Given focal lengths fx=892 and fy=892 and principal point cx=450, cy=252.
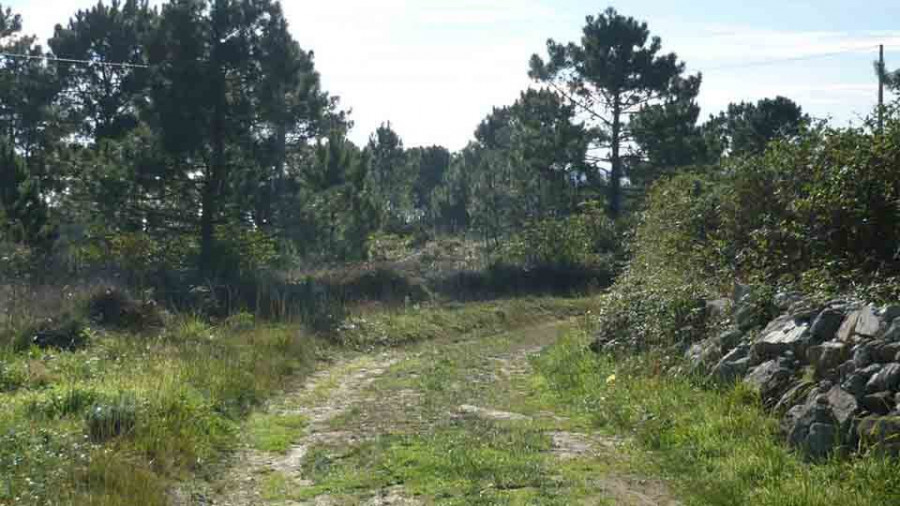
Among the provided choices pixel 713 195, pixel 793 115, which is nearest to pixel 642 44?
pixel 793 115

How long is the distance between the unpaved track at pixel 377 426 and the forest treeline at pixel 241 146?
762 cm

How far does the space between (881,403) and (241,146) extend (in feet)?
74.1

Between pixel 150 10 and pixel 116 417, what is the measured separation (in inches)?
1113

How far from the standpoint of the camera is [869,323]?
26.4 feet

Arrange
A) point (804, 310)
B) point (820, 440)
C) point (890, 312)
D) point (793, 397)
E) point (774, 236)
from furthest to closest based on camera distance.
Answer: point (774, 236) < point (804, 310) < point (793, 397) < point (890, 312) < point (820, 440)

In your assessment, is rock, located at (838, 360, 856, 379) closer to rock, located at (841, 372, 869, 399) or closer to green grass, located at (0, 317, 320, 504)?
rock, located at (841, 372, 869, 399)

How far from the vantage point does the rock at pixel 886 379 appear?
7031 mm

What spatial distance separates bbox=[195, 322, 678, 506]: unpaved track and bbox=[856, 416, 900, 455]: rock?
1.55m

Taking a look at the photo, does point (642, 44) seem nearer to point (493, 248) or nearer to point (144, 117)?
point (493, 248)

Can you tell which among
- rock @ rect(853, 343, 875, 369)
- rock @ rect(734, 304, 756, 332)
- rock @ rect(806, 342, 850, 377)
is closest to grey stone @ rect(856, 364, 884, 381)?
rock @ rect(853, 343, 875, 369)

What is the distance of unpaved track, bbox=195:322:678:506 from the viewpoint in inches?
296

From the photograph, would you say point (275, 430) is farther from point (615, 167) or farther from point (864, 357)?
point (615, 167)

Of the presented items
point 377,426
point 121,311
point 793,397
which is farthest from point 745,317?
point 121,311

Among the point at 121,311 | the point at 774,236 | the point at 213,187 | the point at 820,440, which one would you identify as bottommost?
the point at 820,440
